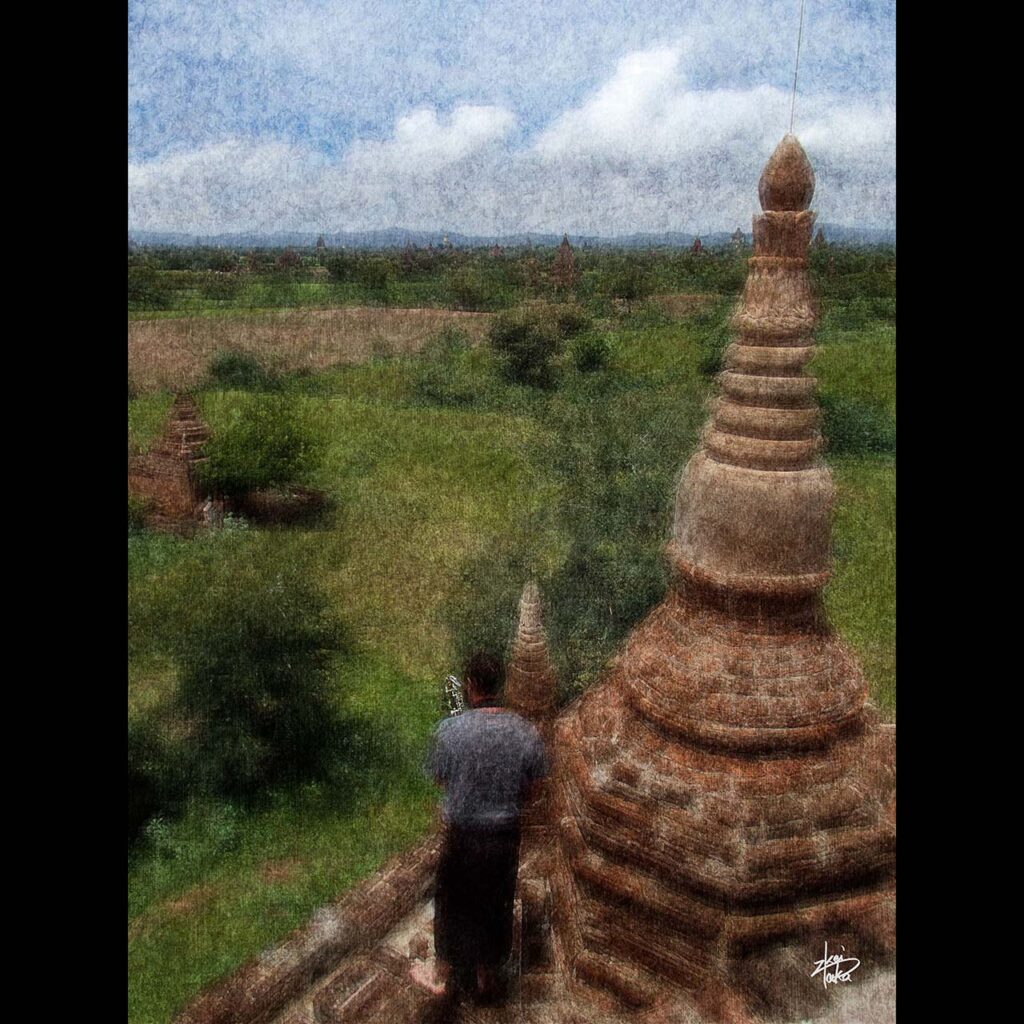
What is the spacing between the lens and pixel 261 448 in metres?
10.9

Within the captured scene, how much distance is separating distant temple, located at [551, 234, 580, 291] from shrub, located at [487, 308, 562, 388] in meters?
1.53

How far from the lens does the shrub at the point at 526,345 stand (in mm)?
11938

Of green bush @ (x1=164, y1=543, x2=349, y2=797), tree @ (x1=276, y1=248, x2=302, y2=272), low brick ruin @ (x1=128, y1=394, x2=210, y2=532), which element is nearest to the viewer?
green bush @ (x1=164, y1=543, x2=349, y2=797)

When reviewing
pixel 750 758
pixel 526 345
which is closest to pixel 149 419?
pixel 526 345

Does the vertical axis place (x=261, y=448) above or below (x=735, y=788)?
above

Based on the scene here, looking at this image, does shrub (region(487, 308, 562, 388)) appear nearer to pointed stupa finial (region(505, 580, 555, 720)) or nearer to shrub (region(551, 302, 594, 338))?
shrub (region(551, 302, 594, 338))

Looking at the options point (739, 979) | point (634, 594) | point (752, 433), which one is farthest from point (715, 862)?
point (634, 594)

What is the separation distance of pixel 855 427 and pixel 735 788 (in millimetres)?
5555

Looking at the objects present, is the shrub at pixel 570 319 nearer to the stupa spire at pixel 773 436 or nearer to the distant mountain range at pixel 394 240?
the distant mountain range at pixel 394 240

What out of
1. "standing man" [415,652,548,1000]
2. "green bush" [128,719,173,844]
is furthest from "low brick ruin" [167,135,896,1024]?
"green bush" [128,719,173,844]

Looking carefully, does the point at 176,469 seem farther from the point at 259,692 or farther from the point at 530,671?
the point at 530,671

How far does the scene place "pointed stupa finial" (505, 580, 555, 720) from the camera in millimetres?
4516

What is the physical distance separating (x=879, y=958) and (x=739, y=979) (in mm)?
575

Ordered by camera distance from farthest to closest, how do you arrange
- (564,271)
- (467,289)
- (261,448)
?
(261,448) < (467,289) < (564,271)
